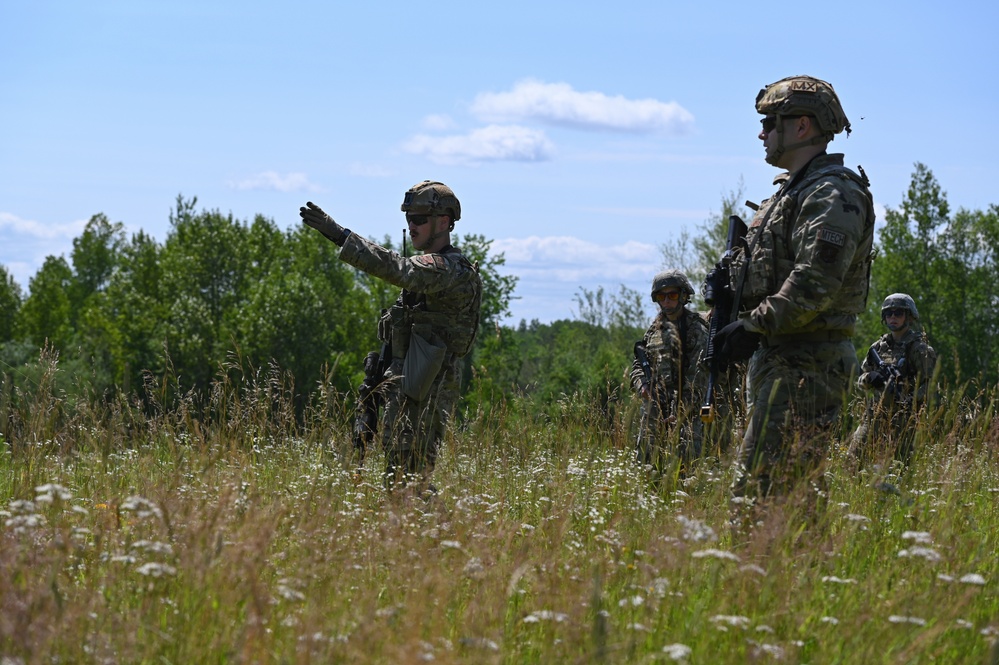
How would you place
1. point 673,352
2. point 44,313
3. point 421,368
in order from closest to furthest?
point 421,368, point 673,352, point 44,313

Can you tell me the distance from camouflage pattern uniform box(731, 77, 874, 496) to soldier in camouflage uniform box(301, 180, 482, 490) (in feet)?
6.23

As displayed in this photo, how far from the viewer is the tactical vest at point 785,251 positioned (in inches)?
190

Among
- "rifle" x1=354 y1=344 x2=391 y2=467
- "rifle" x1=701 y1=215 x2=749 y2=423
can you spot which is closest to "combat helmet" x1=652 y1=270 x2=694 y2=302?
"rifle" x1=354 y1=344 x2=391 y2=467

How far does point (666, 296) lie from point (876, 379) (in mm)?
2530

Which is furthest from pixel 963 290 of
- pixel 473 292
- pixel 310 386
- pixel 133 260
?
pixel 473 292

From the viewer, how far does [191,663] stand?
3.15 metres

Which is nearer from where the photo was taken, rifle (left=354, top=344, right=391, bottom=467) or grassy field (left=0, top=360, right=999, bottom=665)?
grassy field (left=0, top=360, right=999, bottom=665)

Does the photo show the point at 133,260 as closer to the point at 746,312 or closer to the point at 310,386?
the point at 310,386

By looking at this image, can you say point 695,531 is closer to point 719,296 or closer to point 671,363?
point 719,296

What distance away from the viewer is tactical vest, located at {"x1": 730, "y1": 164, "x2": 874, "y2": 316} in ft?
15.9

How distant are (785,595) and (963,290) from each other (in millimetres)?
64247

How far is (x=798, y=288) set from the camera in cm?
464

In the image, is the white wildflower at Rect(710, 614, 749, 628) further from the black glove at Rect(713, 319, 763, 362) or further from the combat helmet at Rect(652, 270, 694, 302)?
the combat helmet at Rect(652, 270, 694, 302)

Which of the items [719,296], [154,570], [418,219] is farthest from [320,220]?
[154,570]
